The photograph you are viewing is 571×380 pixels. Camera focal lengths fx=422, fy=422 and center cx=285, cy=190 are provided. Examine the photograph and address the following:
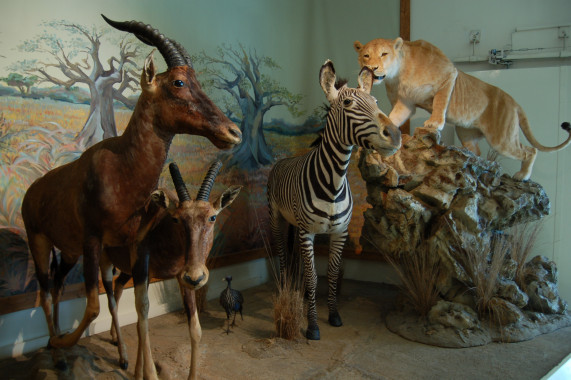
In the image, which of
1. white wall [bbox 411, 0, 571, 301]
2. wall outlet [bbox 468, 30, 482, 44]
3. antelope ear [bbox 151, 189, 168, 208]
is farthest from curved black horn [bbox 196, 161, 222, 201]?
wall outlet [bbox 468, 30, 482, 44]

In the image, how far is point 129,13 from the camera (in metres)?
3.76

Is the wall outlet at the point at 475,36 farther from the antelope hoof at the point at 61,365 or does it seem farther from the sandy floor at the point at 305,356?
the antelope hoof at the point at 61,365

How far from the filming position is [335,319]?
3.74 m

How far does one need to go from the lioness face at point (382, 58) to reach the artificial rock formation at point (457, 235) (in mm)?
616

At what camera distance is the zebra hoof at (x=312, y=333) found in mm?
3416

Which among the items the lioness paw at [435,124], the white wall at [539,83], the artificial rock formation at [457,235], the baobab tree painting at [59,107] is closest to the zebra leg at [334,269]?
the artificial rock formation at [457,235]

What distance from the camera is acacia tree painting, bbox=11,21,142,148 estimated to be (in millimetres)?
3229

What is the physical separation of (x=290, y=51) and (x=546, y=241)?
3741 millimetres

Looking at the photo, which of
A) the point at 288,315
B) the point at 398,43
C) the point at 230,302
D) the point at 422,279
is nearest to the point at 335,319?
the point at 288,315

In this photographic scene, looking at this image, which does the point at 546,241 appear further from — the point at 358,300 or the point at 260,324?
the point at 260,324

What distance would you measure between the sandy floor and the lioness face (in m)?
2.21

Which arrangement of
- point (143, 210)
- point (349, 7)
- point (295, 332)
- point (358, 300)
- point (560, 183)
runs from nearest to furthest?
point (143, 210)
point (295, 332)
point (560, 183)
point (358, 300)
point (349, 7)

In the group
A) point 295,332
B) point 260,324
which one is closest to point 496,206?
point 295,332

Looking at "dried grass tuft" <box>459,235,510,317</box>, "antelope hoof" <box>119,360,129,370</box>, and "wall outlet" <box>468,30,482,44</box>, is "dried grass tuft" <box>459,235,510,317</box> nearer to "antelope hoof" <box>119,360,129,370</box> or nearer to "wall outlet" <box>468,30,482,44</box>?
"wall outlet" <box>468,30,482,44</box>
